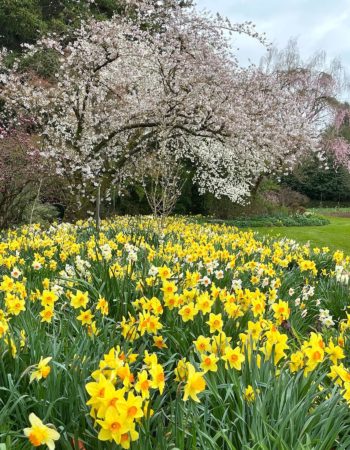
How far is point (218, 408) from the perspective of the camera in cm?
177

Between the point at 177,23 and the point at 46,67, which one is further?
the point at 46,67

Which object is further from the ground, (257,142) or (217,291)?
(257,142)

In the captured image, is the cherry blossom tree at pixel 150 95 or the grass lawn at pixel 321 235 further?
the grass lawn at pixel 321 235

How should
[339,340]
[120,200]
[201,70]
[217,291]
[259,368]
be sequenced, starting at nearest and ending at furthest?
[259,368] < [339,340] < [217,291] < [201,70] < [120,200]

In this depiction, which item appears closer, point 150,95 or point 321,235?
point 150,95

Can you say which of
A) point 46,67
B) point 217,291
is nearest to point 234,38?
point 46,67

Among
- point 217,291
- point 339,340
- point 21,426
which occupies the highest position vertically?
point 217,291

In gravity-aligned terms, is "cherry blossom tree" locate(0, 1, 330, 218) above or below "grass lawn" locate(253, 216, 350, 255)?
above

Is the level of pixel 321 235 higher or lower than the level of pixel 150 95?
lower

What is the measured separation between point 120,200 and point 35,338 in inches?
605

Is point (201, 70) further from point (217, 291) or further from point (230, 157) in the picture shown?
point (217, 291)

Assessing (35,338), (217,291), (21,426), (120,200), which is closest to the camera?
(21,426)

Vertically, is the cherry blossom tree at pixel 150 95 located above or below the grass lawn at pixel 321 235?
above

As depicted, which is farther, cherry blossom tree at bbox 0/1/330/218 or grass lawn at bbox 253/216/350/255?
grass lawn at bbox 253/216/350/255
